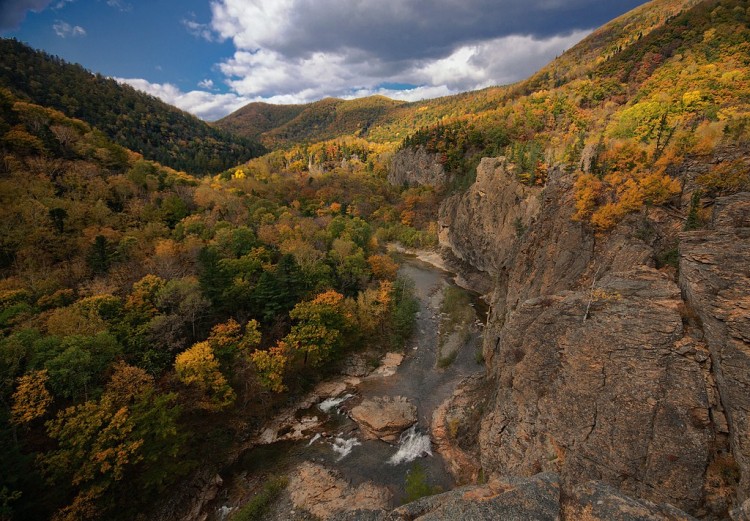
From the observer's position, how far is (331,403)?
31031 mm

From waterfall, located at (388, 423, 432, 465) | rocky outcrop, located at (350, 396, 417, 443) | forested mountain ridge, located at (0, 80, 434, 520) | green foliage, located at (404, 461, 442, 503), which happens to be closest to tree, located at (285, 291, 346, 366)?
forested mountain ridge, located at (0, 80, 434, 520)

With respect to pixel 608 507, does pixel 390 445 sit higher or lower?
lower

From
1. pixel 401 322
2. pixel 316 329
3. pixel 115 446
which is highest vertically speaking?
pixel 115 446

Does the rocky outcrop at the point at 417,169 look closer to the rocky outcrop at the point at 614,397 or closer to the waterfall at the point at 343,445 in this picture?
the waterfall at the point at 343,445

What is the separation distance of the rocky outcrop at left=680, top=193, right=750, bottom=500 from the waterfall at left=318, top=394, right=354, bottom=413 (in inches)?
1016

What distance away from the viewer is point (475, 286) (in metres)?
58.7

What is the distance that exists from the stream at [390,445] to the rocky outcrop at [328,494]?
2.11ft

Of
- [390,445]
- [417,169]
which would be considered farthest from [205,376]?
[417,169]

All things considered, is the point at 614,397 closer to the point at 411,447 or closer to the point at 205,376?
the point at 411,447

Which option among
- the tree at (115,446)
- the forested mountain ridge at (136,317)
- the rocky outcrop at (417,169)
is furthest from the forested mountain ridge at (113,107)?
the tree at (115,446)

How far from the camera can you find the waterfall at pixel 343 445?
83.5 feet

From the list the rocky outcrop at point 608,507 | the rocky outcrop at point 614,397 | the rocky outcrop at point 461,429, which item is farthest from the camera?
the rocky outcrop at point 461,429

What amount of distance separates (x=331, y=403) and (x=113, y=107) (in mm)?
124670

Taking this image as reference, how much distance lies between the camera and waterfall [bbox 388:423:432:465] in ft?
81.5
